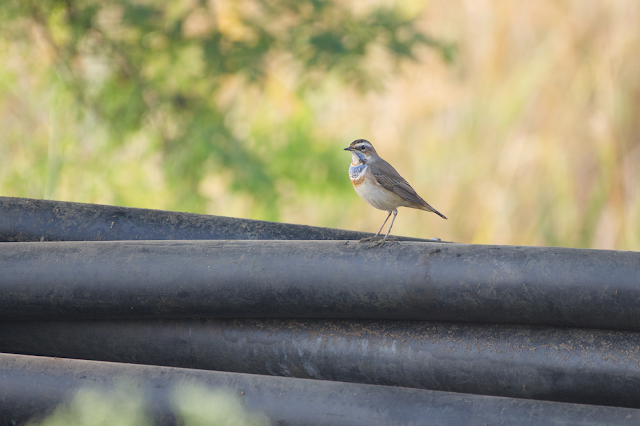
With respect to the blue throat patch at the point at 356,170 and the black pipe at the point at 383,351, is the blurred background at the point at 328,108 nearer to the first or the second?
the blue throat patch at the point at 356,170

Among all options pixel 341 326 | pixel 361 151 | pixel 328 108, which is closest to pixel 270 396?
pixel 341 326

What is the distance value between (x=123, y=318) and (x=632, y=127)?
627 cm

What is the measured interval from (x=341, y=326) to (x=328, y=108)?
6.16 meters

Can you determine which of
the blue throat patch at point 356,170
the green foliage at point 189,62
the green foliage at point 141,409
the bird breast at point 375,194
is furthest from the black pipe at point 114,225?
the green foliage at point 189,62

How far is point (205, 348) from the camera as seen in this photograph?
5.74ft

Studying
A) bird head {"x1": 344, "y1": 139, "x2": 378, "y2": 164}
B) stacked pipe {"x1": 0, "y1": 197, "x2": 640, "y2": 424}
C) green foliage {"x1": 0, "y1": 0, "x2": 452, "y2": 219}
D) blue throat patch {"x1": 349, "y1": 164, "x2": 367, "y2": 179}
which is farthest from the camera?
green foliage {"x1": 0, "y1": 0, "x2": 452, "y2": 219}

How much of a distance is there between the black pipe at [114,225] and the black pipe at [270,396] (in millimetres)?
521

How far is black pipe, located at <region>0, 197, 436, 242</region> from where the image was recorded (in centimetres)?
201

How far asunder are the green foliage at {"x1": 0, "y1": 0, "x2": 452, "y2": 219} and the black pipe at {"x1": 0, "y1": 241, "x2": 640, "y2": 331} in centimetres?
408

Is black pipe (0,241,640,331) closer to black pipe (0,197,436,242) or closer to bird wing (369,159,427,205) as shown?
black pipe (0,197,436,242)

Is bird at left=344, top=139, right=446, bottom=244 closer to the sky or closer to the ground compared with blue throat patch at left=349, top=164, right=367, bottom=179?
closer to the ground

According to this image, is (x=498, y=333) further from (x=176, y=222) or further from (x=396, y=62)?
(x=396, y=62)

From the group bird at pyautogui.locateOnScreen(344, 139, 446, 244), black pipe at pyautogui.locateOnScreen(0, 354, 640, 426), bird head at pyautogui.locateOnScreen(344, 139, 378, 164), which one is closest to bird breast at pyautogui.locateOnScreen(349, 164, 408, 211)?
bird at pyautogui.locateOnScreen(344, 139, 446, 244)

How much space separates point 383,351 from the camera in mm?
1631
